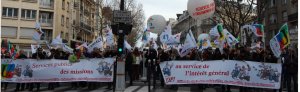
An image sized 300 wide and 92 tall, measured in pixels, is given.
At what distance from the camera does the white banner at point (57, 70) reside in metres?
15.4

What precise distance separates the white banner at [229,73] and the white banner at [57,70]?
2.81 m

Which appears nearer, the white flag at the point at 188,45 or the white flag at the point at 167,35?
the white flag at the point at 188,45

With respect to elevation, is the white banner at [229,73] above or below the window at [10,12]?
below

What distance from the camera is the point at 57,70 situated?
1557 cm

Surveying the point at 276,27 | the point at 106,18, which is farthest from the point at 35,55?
the point at 106,18

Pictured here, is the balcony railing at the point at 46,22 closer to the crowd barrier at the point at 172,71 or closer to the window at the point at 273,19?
the window at the point at 273,19

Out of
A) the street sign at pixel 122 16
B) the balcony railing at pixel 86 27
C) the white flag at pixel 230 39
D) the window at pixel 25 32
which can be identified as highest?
the balcony railing at pixel 86 27

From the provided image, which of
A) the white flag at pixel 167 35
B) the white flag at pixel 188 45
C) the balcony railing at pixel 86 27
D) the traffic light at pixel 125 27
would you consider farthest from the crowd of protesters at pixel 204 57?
the balcony railing at pixel 86 27

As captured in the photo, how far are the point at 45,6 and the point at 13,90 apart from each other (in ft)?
155

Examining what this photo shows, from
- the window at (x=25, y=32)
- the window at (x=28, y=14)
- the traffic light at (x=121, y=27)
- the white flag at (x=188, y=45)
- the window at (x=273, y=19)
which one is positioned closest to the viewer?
the traffic light at (x=121, y=27)

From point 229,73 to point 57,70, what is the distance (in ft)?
21.5

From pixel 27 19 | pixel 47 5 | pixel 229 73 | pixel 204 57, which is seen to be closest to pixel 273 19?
pixel 47 5

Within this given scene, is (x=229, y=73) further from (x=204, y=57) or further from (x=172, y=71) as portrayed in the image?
(x=172, y=71)

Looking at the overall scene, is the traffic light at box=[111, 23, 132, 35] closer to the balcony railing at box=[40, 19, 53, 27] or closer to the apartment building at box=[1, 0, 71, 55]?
the apartment building at box=[1, 0, 71, 55]
